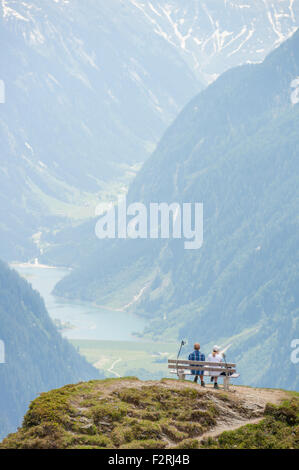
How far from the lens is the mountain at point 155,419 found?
2451 inches

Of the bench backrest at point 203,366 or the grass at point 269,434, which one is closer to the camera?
the grass at point 269,434

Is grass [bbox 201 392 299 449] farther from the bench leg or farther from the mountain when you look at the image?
the bench leg

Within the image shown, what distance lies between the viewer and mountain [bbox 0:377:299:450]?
62.2 m

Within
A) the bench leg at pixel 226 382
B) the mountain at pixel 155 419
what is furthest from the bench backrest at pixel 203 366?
the mountain at pixel 155 419

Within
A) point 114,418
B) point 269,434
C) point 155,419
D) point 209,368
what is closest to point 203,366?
point 209,368

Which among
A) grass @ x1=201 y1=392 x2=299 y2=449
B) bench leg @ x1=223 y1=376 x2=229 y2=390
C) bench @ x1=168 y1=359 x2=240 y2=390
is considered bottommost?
grass @ x1=201 y1=392 x2=299 y2=449

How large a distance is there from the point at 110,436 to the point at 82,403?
4.77m

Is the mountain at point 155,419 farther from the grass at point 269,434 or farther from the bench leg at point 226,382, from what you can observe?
the bench leg at point 226,382

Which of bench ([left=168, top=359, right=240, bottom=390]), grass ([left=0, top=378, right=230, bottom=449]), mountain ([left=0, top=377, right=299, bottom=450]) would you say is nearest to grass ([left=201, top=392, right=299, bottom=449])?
mountain ([left=0, top=377, right=299, bottom=450])
